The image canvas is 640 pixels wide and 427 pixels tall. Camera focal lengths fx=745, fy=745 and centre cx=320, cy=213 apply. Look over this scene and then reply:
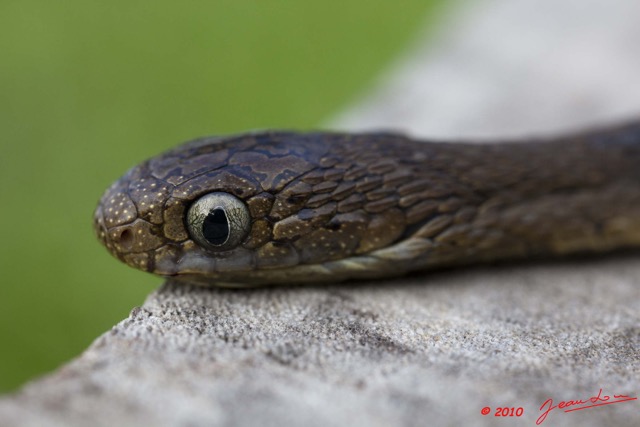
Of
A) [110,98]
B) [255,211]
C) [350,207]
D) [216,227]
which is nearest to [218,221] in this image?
[216,227]

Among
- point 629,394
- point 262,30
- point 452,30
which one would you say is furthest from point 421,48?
point 629,394

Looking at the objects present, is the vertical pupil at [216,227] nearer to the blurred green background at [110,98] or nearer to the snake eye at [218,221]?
the snake eye at [218,221]

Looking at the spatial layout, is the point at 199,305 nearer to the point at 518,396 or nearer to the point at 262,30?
the point at 518,396
